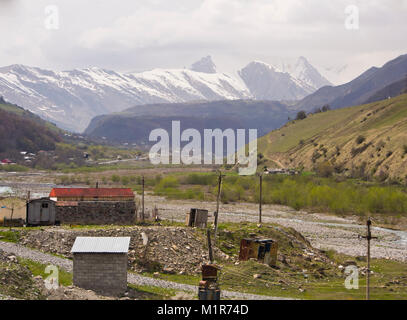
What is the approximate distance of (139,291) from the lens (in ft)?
121

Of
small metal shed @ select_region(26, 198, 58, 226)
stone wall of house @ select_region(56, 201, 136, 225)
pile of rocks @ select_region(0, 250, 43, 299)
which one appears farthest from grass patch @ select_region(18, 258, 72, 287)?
stone wall of house @ select_region(56, 201, 136, 225)

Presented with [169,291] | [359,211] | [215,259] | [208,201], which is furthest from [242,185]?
[169,291]

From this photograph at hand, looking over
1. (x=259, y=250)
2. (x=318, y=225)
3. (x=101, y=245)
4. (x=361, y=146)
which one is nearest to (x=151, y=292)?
(x=101, y=245)

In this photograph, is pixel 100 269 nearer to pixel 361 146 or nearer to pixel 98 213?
pixel 98 213

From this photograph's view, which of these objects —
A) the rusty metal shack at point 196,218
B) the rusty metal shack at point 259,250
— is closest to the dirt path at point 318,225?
the rusty metal shack at point 196,218

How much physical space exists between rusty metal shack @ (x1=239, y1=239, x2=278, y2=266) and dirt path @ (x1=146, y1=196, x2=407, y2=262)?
15.4m

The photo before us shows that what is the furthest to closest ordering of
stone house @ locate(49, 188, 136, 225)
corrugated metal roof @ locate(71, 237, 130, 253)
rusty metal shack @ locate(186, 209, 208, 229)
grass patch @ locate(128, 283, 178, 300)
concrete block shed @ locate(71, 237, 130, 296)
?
stone house @ locate(49, 188, 136, 225) → rusty metal shack @ locate(186, 209, 208, 229) → corrugated metal roof @ locate(71, 237, 130, 253) → concrete block shed @ locate(71, 237, 130, 296) → grass patch @ locate(128, 283, 178, 300)

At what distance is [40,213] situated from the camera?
56.7m

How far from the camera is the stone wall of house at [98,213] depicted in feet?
191

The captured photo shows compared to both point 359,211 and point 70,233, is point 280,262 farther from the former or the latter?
point 359,211

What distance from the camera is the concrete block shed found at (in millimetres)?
36844

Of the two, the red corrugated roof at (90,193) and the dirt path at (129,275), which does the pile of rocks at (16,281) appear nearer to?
the dirt path at (129,275)

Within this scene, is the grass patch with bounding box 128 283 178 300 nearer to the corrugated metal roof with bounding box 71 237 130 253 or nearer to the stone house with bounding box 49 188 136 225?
the corrugated metal roof with bounding box 71 237 130 253
